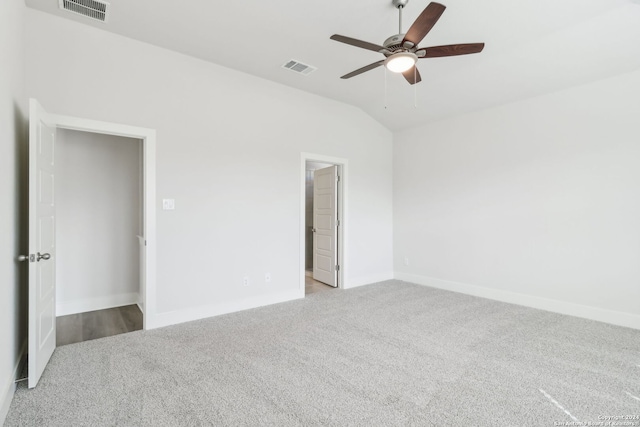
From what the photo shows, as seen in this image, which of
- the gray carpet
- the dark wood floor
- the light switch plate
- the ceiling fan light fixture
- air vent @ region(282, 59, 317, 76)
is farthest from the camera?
air vent @ region(282, 59, 317, 76)

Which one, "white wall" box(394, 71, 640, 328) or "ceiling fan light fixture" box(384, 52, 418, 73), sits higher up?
"ceiling fan light fixture" box(384, 52, 418, 73)

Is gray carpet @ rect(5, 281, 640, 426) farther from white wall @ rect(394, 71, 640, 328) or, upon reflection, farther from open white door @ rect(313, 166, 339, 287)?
open white door @ rect(313, 166, 339, 287)

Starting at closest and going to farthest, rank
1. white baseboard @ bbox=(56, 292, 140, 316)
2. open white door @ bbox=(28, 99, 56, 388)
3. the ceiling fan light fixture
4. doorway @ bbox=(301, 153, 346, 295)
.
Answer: open white door @ bbox=(28, 99, 56, 388), the ceiling fan light fixture, white baseboard @ bbox=(56, 292, 140, 316), doorway @ bbox=(301, 153, 346, 295)

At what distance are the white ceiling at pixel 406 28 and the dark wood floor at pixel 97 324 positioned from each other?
3.11m

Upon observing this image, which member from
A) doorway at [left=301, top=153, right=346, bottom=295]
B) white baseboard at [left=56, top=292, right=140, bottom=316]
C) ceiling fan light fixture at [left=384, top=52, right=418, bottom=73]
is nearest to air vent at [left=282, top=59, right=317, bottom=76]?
doorway at [left=301, top=153, right=346, bottom=295]

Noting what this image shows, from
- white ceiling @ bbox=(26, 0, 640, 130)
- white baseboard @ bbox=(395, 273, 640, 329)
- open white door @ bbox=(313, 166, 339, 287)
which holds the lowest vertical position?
white baseboard @ bbox=(395, 273, 640, 329)

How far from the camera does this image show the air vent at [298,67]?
12.2ft

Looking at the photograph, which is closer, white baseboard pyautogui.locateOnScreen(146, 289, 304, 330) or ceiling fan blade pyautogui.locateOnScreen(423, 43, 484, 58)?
ceiling fan blade pyautogui.locateOnScreen(423, 43, 484, 58)

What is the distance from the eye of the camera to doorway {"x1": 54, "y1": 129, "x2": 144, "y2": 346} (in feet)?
12.6

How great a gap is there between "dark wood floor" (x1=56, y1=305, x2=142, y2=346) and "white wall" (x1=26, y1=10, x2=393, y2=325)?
50 centimetres

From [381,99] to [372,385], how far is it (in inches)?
159

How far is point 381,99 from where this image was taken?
15.8 ft

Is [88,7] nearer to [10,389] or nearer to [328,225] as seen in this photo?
[10,389]

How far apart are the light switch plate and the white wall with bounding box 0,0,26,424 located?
3.69ft
